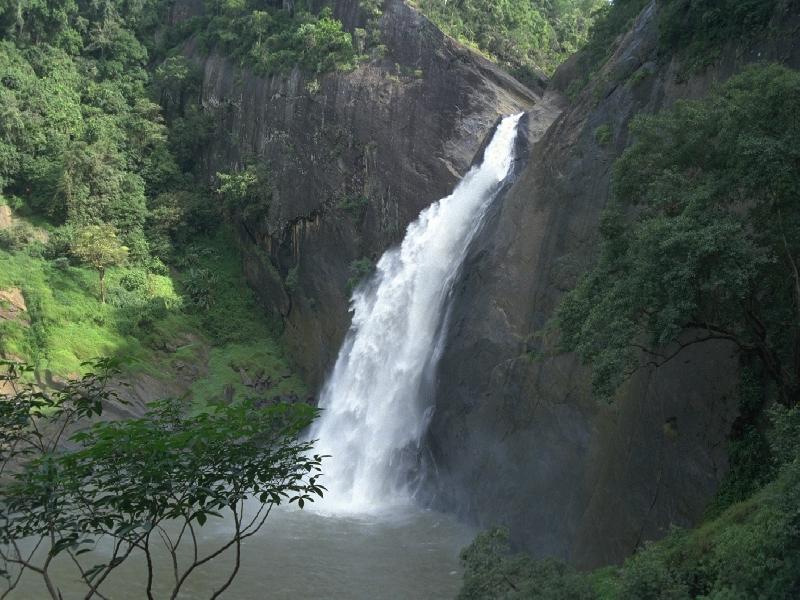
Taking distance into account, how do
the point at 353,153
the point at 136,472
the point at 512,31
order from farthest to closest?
the point at 512,31, the point at 353,153, the point at 136,472

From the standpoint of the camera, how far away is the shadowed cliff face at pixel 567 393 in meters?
14.9

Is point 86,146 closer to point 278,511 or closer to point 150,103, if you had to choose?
point 150,103

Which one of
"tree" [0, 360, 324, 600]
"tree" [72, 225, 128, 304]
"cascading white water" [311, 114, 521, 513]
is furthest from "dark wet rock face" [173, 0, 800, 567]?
"tree" [0, 360, 324, 600]

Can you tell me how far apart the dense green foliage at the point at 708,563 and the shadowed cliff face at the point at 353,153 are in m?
23.3

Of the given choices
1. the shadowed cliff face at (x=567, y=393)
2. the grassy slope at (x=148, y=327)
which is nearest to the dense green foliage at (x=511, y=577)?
the shadowed cliff face at (x=567, y=393)

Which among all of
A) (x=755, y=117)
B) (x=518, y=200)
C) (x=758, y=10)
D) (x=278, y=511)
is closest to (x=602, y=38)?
(x=518, y=200)

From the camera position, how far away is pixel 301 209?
1521 inches

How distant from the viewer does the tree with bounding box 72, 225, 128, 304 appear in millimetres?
35500

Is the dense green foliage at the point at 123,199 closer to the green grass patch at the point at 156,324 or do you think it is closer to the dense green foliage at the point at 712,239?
the green grass patch at the point at 156,324

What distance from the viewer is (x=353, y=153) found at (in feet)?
123

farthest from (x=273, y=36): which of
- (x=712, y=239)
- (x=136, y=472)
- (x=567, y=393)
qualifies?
(x=136, y=472)

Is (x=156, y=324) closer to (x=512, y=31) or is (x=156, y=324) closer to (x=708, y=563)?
(x=512, y=31)

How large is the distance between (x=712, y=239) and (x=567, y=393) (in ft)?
27.6

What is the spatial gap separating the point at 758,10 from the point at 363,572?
1558 centimetres
